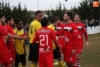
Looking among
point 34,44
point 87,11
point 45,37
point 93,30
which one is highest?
point 45,37

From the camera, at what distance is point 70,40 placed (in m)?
12.4

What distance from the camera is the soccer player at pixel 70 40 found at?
12.3 m

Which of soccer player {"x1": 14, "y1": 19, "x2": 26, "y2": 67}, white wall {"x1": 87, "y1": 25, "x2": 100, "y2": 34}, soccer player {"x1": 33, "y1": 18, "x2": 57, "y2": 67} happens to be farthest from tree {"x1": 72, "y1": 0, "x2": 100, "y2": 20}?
soccer player {"x1": 33, "y1": 18, "x2": 57, "y2": 67}

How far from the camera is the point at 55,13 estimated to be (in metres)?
64.8

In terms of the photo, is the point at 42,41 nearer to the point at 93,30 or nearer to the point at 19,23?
the point at 19,23

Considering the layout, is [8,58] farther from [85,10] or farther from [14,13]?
[85,10]

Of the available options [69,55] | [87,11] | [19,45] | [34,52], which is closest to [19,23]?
[19,45]

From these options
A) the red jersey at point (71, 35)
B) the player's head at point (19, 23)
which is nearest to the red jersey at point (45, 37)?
the red jersey at point (71, 35)

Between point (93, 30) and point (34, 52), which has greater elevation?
point (34, 52)

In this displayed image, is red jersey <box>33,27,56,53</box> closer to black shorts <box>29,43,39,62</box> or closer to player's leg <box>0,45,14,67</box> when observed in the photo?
black shorts <box>29,43,39,62</box>

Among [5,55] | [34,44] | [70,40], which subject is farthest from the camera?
[70,40]

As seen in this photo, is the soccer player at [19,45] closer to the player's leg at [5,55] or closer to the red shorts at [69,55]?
the player's leg at [5,55]

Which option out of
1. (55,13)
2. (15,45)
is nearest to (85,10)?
(55,13)

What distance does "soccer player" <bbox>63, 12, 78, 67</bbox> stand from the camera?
12.3 meters
